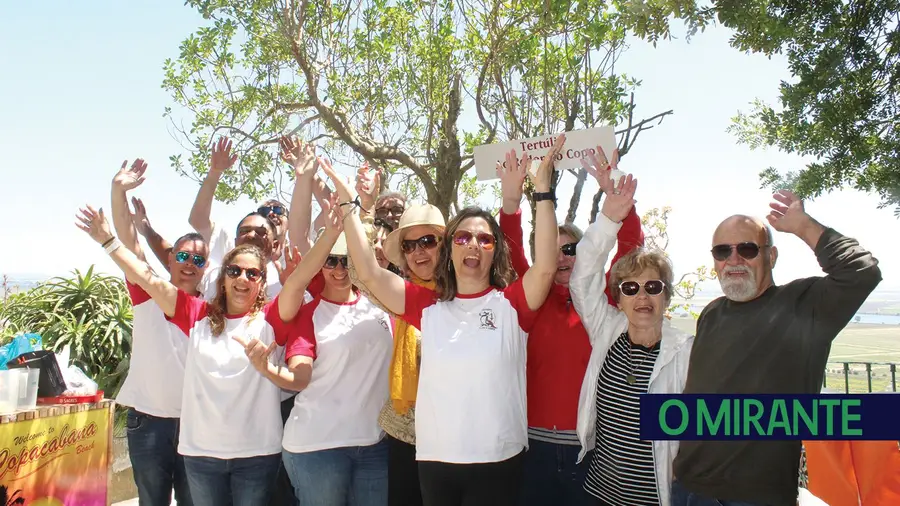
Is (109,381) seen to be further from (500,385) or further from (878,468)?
(878,468)

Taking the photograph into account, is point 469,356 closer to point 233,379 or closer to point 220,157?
point 233,379

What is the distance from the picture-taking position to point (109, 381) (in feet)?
23.1

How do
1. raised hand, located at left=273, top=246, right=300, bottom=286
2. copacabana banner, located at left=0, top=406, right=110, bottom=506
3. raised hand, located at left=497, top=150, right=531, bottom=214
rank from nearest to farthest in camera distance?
raised hand, located at left=497, top=150, right=531, bottom=214 → copacabana banner, located at left=0, top=406, right=110, bottom=506 → raised hand, located at left=273, top=246, right=300, bottom=286

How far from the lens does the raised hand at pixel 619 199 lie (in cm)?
302

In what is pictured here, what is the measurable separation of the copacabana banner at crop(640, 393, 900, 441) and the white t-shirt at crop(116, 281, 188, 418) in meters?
2.50

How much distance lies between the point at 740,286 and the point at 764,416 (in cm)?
54

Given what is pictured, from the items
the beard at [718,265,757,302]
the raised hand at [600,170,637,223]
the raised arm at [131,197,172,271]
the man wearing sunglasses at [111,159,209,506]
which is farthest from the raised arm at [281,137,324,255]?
the beard at [718,265,757,302]

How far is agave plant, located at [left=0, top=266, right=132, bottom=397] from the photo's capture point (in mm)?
7066

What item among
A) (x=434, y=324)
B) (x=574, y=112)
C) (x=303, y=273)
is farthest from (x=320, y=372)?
(x=574, y=112)

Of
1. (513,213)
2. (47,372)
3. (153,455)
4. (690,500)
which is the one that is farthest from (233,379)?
(690,500)

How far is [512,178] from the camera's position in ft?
10.6

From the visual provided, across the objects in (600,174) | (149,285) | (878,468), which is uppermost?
(600,174)

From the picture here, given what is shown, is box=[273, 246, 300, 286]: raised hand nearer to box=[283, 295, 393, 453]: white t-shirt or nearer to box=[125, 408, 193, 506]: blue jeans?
box=[283, 295, 393, 453]: white t-shirt

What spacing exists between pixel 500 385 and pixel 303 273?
1.14m
